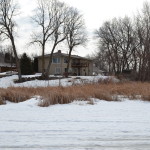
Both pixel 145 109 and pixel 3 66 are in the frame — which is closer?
pixel 145 109

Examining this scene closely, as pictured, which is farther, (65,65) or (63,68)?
(65,65)

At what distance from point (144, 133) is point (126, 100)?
4318 mm

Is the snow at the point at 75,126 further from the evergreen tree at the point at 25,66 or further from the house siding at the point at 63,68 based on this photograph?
the house siding at the point at 63,68

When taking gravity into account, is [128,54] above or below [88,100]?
above

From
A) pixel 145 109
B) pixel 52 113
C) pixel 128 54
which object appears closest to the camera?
pixel 52 113

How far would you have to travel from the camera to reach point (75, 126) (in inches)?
244

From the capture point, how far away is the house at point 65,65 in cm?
6258

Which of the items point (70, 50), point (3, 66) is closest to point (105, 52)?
point (70, 50)

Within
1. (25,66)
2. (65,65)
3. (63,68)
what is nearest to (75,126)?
(25,66)

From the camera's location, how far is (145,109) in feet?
27.7

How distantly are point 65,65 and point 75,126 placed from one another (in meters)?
57.3

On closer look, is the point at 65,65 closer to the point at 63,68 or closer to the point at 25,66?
the point at 63,68

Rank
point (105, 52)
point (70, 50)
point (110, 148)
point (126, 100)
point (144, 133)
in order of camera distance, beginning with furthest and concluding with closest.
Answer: point (105, 52) → point (70, 50) → point (126, 100) → point (144, 133) → point (110, 148)

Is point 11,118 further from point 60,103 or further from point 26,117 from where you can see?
point 60,103
